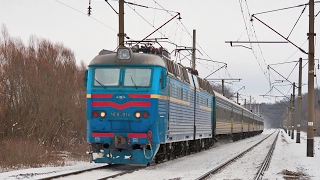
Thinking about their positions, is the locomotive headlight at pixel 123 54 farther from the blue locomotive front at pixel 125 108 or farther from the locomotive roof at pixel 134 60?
the locomotive roof at pixel 134 60

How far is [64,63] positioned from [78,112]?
5.01m

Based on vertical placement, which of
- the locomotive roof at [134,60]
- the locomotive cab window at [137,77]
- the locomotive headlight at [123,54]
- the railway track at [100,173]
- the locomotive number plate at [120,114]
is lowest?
the railway track at [100,173]

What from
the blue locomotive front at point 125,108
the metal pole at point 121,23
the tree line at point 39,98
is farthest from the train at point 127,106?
the tree line at point 39,98

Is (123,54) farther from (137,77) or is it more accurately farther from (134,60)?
(137,77)

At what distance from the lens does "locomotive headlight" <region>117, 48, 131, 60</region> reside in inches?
628

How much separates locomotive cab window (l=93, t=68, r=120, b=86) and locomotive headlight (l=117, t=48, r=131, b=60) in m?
0.42

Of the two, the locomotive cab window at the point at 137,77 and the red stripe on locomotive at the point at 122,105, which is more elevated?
the locomotive cab window at the point at 137,77

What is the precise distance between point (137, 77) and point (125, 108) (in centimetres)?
107

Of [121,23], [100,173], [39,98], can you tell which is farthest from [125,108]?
[39,98]

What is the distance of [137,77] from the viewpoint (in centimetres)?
1581

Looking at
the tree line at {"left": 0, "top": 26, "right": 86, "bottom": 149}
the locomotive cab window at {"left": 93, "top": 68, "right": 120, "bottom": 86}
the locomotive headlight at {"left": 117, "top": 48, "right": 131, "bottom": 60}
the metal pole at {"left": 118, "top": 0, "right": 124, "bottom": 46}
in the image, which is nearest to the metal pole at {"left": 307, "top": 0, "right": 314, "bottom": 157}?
the metal pole at {"left": 118, "top": 0, "right": 124, "bottom": 46}

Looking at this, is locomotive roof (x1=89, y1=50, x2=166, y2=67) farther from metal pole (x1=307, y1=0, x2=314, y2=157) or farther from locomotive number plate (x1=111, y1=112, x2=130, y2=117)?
metal pole (x1=307, y1=0, x2=314, y2=157)

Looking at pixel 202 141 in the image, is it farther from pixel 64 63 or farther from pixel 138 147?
pixel 64 63

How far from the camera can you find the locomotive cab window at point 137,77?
51.5 ft
